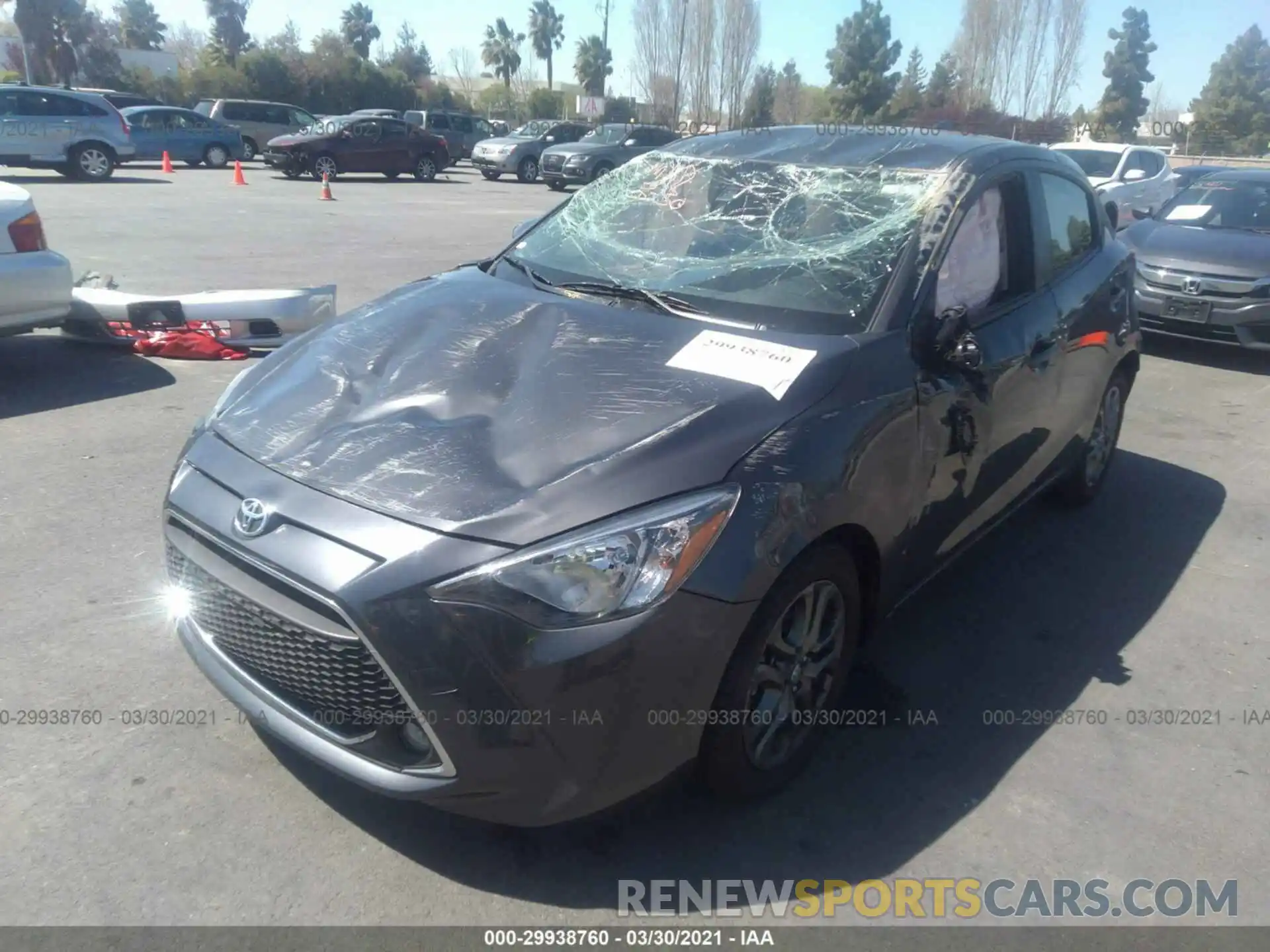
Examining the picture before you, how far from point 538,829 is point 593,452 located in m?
1.04

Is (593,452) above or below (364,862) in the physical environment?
above

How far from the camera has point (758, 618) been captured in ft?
8.70

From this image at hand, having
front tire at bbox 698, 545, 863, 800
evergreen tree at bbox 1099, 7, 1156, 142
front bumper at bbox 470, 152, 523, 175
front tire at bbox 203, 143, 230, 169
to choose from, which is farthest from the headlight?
evergreen tree at bbox 1099, 7, 1156, 142

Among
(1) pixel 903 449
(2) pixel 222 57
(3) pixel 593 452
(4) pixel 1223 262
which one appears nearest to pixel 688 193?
(1) pixel 903 449

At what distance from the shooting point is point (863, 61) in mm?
56562

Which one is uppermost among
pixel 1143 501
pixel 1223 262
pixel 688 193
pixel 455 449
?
pixel 688 193

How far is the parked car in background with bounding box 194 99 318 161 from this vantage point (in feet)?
102

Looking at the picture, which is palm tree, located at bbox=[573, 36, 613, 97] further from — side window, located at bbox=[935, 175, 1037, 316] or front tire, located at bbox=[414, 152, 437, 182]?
side window, located at bbox=[935, 175, 1037, 316]

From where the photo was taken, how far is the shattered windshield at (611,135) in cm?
2684

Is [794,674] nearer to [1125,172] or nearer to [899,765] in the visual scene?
[899,765]

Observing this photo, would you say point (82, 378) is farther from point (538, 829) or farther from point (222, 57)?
point (222, 57)

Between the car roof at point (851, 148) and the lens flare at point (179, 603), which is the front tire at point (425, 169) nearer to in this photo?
the car roof at point (851, 148)

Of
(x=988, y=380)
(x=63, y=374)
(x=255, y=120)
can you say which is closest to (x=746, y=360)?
(x=988, y=380)
